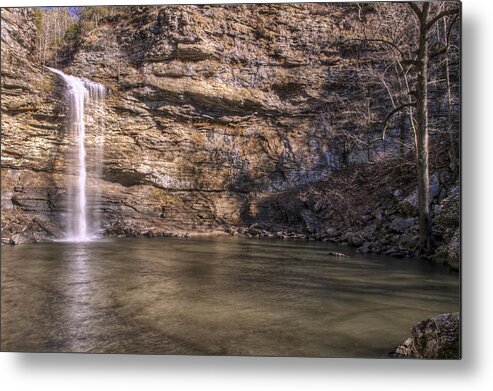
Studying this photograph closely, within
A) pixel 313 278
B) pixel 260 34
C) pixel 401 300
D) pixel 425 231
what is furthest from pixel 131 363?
pixel 260 34

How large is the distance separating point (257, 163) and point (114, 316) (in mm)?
3895

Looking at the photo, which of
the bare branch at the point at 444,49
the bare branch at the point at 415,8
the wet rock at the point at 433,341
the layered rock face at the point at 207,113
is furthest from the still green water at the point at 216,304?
the bare branch at the point at 415,8

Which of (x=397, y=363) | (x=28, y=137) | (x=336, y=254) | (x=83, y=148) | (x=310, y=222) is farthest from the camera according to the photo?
(x=310, y=222)

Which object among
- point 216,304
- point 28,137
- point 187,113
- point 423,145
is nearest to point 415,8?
point 423,145

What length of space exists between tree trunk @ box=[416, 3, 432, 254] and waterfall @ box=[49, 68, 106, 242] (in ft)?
10.5

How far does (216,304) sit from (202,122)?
4413 mm

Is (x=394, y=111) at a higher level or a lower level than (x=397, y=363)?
higher

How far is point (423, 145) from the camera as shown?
349cm

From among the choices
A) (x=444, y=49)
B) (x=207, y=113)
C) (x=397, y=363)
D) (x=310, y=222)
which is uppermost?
(x=207, y=113)

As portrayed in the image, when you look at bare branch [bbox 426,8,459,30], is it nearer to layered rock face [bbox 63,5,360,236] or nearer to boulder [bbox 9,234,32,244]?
layered rock face [bbox 63,5,360,236]

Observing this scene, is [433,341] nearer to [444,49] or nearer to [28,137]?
[444,49]

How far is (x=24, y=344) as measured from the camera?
2.54 metres

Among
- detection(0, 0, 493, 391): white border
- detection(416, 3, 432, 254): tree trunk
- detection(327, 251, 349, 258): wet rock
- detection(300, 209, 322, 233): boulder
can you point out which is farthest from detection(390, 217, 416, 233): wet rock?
detection(300, 209, 322, 233): boulder

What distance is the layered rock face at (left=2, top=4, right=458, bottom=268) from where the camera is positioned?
12.1 ft
